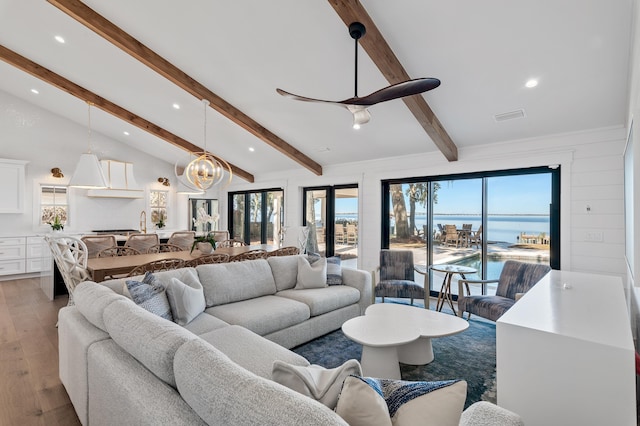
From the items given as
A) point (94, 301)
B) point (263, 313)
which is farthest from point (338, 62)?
point (94, 301)

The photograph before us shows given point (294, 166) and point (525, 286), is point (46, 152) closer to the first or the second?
point (294, 166)

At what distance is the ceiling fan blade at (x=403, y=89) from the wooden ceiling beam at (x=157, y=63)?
122 inches

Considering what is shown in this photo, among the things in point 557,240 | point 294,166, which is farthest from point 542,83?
point 294,166

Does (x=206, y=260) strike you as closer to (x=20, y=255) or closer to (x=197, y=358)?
(x=197, y=358)

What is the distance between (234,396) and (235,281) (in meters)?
2.44

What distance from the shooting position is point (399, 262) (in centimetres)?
474

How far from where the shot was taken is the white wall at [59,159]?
6.82m

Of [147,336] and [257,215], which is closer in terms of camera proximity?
[147,336]

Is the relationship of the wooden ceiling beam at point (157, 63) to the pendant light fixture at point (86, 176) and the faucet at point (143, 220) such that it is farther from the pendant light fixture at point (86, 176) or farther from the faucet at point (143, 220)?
the faucet at point (143, 220)

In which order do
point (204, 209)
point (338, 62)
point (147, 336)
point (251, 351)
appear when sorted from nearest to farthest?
point (147, 336) < point (251, 351) < point (338, 62) < point (204, 209)

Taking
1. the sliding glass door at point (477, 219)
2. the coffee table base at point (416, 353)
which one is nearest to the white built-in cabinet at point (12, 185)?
the sliding glass door at point (477, 219)

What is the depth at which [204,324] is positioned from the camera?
2574 mm

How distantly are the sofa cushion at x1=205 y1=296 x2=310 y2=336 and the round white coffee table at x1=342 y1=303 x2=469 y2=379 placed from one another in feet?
1.88

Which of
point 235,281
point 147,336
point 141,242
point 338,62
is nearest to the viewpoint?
point 147,336
